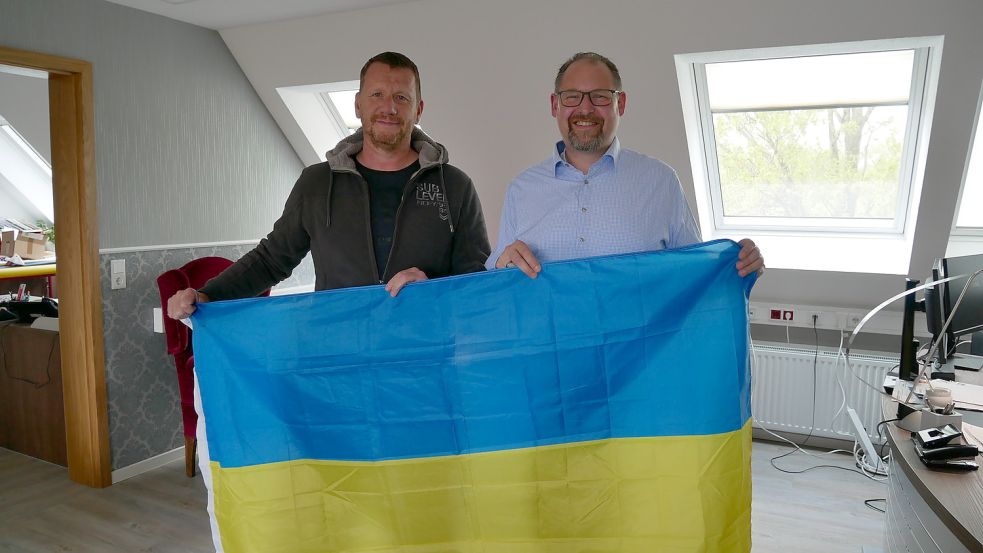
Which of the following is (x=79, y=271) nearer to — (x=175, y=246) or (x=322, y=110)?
(x=175, y=246)

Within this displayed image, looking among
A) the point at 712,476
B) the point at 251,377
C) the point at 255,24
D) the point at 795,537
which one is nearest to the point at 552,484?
the point at 712,476

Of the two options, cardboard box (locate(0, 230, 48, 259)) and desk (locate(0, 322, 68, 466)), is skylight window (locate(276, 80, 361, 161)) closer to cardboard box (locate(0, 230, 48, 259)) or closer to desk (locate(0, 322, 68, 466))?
desk (locate(0, 322, 68, 466))

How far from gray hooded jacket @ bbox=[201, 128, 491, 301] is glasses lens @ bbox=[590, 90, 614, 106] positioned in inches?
18.3

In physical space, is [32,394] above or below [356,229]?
below

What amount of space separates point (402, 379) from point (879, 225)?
10.7ft

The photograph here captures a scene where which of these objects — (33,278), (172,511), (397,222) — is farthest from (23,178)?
(397,222)

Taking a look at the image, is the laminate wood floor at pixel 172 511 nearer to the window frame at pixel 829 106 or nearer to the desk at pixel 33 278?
the window frame at pixel 829 106

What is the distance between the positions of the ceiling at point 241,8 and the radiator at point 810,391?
110 inches

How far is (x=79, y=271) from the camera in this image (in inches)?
142

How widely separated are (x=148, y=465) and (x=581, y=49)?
3160 mm

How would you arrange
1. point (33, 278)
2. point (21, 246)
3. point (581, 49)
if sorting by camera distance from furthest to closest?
point (21, 246), point (33, 278), point (581, 49)

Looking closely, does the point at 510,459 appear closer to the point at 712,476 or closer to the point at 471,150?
the point at 712,476

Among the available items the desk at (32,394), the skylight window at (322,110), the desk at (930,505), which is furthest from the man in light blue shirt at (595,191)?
the desk at (32,394)

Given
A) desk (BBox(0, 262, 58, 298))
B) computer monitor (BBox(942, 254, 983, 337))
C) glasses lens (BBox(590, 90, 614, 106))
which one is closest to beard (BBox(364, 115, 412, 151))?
glasses lens (BBox(590, 90, 614, 106))
